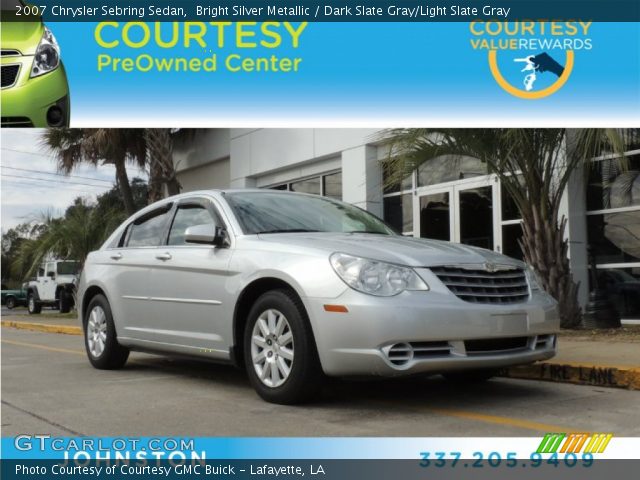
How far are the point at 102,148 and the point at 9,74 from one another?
14222 mm

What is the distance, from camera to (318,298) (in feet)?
15.9

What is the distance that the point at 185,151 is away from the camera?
21234 mm

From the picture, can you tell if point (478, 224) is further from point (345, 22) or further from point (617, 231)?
point (345, 22)

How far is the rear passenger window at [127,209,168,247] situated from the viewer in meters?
6.89

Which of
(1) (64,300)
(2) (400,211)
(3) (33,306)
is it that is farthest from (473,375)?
(3) (33,306)

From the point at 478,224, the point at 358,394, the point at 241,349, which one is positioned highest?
the point at 478,224

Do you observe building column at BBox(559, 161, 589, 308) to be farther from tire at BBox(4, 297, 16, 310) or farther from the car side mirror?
tire at BBox(4, 297, 16, 310)

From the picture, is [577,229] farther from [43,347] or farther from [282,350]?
[43,347]

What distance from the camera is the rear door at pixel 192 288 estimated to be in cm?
571

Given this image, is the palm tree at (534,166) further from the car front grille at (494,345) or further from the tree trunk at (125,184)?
the tree trunk at (125,184)

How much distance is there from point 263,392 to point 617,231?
795 centimetres

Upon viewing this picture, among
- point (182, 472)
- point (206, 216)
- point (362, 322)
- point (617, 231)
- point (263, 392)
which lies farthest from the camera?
point (617, 231)

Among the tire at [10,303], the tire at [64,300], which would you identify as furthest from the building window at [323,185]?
the tire at [10,303]

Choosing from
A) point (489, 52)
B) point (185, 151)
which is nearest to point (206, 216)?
point (489, 52)
